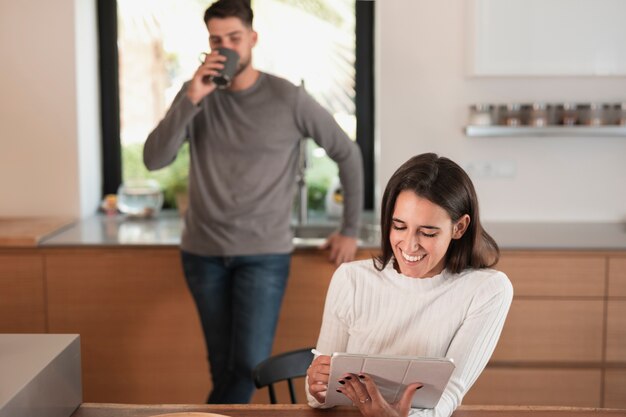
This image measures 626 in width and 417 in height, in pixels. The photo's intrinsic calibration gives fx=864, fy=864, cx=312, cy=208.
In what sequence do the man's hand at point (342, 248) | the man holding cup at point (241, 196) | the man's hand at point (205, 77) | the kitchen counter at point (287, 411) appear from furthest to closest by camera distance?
the man's hand at point (342, 248), the man holding cup at point (241, 196), the man's hand at point (205, 77), the kitchen counter at point (287, 411)

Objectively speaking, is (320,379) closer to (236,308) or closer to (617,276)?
(236,308)

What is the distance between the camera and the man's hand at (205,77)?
250cm

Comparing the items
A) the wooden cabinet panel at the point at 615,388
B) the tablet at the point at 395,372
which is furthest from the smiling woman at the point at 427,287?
the wooden cabinet panel at the point at 615,388

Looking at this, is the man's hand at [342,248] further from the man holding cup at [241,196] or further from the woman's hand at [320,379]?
the woman's hand at [320,379]

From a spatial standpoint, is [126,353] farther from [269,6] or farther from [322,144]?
[269,6]

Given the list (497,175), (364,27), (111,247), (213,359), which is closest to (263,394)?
(213,359)

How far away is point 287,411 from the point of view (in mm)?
1630

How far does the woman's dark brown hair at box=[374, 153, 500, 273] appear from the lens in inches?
69.8

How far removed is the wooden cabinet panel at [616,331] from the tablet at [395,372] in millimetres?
1648

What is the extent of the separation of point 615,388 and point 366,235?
1.04 m

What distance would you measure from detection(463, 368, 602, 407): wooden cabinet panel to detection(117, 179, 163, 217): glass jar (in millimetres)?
1494

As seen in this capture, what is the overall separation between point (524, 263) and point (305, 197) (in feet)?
2.99

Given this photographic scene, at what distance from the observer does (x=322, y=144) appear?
8.89 feet

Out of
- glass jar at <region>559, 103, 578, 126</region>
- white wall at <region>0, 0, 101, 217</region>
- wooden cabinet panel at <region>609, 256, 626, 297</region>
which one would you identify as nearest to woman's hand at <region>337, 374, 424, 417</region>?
wooden cabinet panel at <region>609, 256, 626, 297</region>
